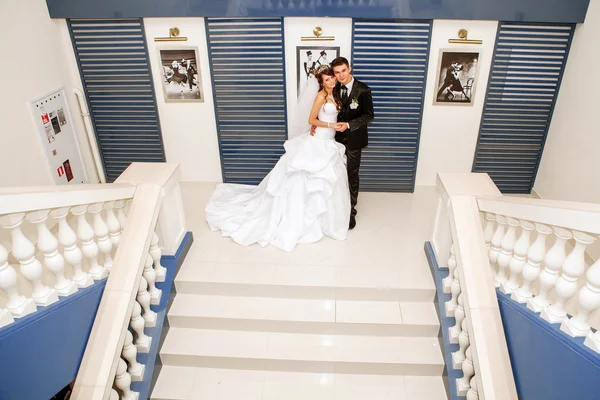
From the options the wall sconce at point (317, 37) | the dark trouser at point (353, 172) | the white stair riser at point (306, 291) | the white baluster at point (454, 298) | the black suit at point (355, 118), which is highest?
the wall sconce at point (317, 37)

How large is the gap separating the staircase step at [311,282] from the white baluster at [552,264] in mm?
1258

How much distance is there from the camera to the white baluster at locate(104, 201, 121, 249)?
2.91 metres

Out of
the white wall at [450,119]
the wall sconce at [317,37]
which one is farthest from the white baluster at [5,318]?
the white wall at [450,119]

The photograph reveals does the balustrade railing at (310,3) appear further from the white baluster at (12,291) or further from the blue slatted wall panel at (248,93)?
the white baluster at (12,291)

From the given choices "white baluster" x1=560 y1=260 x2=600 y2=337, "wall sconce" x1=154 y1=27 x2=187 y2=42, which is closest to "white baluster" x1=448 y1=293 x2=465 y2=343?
"white baluster" x1=560 y1=260 x2=600 y2=337

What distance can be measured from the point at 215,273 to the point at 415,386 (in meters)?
1.79

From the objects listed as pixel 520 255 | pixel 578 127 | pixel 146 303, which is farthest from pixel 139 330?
pixel 578 127

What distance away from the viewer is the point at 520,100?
15.9 ft

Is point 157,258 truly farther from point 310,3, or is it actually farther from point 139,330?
point 310,3

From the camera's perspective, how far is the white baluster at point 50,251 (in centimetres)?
230

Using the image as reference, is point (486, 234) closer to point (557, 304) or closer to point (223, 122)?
point (557, 304)

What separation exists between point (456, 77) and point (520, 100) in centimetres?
73

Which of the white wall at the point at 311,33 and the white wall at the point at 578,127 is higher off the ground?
the white wall at the point at 311,33

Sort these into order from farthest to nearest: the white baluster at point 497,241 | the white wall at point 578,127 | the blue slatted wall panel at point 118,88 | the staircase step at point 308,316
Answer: the blue slatted wall panel at point 118,88 < the white wall at point 578,127 < the staircase step at point 308,316 < the white baluster at point 497,241
